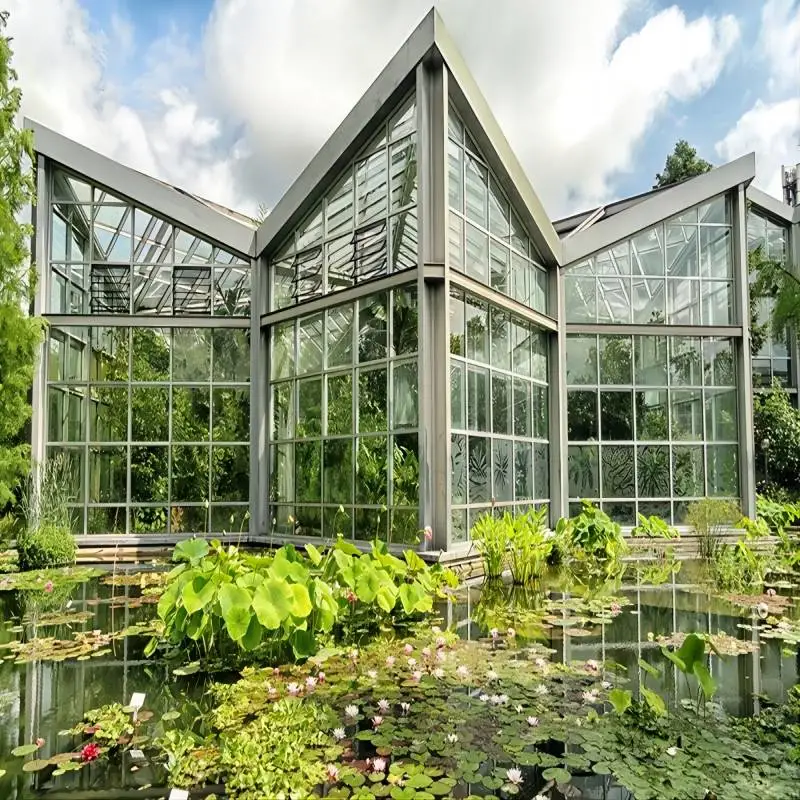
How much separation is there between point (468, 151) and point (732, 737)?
7905mm

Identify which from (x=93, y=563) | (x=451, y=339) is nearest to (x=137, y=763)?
(x=451, y=339)

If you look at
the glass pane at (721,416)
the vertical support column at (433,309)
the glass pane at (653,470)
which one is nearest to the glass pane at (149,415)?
the vertical support column at (433,309)

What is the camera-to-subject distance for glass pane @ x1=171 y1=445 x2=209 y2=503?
34.8 ft

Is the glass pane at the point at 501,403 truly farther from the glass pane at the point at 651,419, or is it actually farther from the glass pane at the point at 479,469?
the glass pane at the point at 651,419

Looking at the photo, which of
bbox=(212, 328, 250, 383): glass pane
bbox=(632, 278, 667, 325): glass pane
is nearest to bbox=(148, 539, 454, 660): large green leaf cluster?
bbox=(212, 328, 250, 383): glass pane

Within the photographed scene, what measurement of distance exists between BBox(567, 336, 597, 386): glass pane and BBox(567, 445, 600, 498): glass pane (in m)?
1.16

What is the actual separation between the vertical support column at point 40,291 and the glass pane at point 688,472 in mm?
10128

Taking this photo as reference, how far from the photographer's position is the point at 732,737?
3201 mm

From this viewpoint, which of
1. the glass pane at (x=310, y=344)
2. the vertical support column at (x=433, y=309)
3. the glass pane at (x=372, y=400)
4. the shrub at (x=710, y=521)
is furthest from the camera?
the glass pane at (x=310, y=344)

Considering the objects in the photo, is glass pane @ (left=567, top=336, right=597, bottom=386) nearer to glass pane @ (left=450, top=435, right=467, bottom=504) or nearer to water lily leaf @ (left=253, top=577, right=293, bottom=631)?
glass pane @ (left=450, top=435, right=467, bottom=504)

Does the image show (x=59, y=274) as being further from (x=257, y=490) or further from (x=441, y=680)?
(x=441, y=680)

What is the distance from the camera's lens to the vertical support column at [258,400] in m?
10.5

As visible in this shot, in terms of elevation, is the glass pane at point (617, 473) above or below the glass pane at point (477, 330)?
below

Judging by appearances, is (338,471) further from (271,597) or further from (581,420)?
(271,597)
